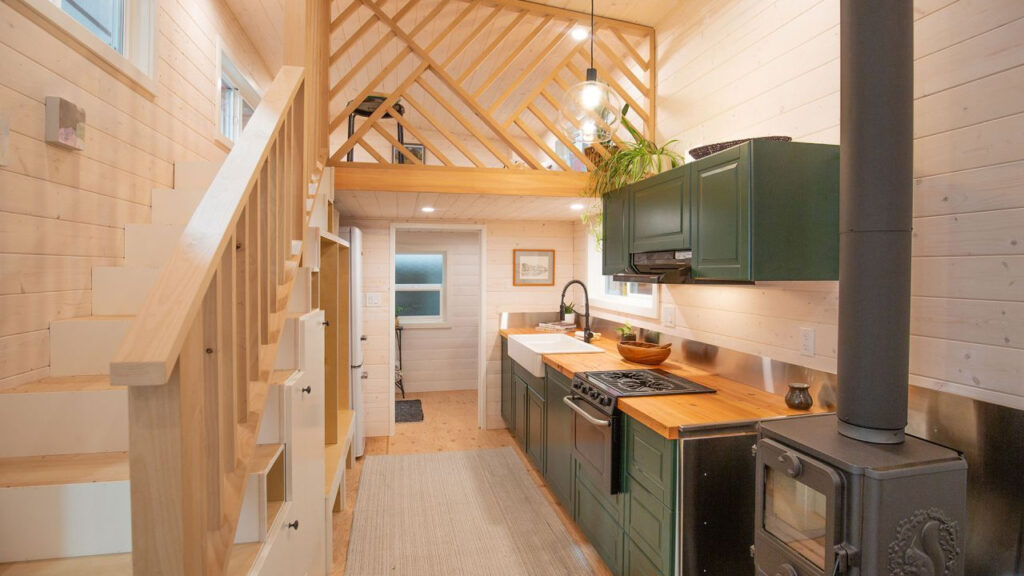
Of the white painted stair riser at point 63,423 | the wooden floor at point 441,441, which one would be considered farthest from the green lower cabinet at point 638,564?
the white painted stair riser at point 63,423

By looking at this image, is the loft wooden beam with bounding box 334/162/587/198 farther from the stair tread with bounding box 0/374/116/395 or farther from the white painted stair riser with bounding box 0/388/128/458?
the white painted stair riser with bounding box 0/388/128/458

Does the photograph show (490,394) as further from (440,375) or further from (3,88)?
(3,88)

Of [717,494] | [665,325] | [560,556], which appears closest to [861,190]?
[717,494]

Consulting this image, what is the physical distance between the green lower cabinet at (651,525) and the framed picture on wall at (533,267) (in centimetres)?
279

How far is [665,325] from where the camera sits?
3.21 m

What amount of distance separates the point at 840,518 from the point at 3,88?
9.04 ft

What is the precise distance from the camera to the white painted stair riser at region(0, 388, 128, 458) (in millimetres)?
1388

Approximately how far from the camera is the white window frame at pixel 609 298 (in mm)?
3404

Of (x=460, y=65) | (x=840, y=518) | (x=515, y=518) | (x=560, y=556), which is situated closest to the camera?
(x=840, y=518)

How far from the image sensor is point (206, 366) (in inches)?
39.8

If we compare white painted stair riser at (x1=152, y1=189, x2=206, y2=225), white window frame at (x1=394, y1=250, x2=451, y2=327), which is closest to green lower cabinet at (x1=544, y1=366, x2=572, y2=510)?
white painted stair riser at (x1=152, y1=189, x2=206, y2=225)

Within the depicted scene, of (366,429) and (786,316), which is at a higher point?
(786,316)

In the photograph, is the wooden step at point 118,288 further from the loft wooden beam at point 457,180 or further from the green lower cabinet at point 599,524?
the green lower cabinet at point 599,524

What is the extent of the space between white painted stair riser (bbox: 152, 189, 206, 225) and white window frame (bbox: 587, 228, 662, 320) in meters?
2.63
